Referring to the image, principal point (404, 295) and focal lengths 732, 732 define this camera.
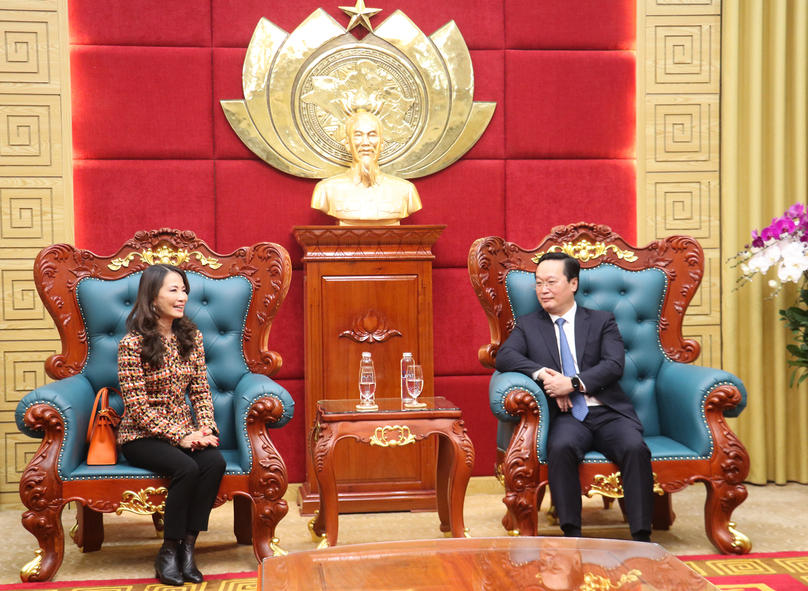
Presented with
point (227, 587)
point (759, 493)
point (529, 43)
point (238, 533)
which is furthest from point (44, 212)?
point (759, 493)

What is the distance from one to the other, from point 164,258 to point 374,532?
4.96 feet

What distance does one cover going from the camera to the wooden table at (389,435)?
2768 mm

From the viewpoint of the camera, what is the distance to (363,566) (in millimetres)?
A: 1807

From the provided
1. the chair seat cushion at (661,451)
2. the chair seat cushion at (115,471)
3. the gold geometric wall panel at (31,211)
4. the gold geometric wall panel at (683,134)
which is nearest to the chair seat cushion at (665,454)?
the chair seat cushion at (661,451)

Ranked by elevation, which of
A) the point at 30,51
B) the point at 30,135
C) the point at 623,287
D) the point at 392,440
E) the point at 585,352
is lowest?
the point at 392,440

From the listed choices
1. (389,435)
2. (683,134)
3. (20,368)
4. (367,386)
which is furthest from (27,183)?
(683,134)

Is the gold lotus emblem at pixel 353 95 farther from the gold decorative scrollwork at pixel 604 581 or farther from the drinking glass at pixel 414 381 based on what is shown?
the gold decorative scrollwork at pixel 604 581

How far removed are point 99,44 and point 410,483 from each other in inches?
107

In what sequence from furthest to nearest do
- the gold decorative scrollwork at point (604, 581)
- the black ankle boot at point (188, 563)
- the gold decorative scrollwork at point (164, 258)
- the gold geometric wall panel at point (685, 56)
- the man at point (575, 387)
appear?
the gold geometric wall panel at point (685, 56) → the gold decorative scrollwork at point (164, 258) → the man at point (575, 387) → the black ankle boot at point (188, 563) → the gold decorative scrollwork at point (604, 581)

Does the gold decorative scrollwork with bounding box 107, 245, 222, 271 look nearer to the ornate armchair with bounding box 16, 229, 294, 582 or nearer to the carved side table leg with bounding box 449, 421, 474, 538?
the ornate armchair with bounding box 16, 229, 294, 582

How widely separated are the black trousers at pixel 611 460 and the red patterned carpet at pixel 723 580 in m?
0.27

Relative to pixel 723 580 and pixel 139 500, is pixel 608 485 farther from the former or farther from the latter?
pixel 139 500

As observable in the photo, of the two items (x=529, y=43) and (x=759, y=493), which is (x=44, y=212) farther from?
(x=759, y=493)

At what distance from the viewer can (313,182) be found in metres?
3.92
